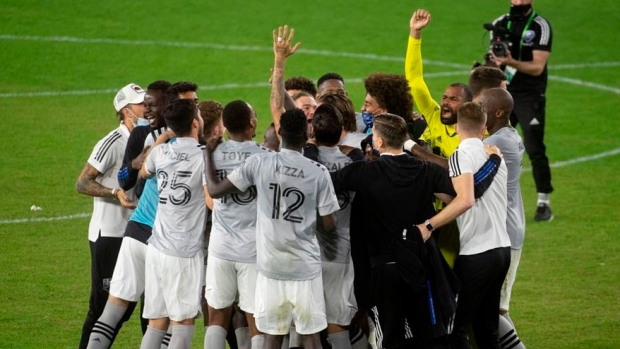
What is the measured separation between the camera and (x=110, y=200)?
9320 mm

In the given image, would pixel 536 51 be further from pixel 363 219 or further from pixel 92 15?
pixel 92 15

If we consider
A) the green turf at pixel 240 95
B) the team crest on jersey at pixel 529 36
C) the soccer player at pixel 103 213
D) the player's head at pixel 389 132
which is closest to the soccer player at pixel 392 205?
the player's head at pixel 389 132

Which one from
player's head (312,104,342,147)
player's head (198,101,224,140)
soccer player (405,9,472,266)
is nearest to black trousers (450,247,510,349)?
soccer player (405,9,472,266)

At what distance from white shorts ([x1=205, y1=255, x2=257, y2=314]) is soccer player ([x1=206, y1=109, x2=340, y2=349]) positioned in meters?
0.24

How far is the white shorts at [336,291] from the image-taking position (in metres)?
8.45

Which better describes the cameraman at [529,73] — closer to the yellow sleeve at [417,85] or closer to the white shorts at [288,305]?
the yellow sleeve at [417,85]

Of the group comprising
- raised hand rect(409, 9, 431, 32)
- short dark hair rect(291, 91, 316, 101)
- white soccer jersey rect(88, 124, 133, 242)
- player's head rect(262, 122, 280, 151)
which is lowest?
white soccer jersey rect(88, 124, 133, 242)

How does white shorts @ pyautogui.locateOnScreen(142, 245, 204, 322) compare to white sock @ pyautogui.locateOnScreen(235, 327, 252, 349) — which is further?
white sock @ pyautogui.locateOnScreen(235, 327, 252, 349)

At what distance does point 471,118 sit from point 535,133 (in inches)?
242

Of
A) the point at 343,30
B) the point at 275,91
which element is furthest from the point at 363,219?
the point at 343,30

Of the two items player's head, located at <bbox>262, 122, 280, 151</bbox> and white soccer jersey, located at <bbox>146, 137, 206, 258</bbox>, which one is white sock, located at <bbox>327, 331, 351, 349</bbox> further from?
player's head, located at <bbox>262, 122, 280, 151</bbox>

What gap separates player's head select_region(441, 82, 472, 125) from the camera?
30.0 ft

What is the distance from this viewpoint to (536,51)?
14555 mm

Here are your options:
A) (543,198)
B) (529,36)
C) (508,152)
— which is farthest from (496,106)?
(529,36)
